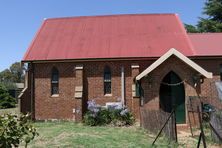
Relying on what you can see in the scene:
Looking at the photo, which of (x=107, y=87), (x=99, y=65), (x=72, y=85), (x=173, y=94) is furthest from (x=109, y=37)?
(x=173, y=94)

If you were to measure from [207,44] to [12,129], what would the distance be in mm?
23184

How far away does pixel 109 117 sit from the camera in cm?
2452

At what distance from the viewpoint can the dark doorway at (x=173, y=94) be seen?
24859 millimetres

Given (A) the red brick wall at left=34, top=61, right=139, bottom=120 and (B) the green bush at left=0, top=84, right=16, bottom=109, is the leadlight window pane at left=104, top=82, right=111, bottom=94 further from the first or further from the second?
(B) the green bush at left=0, top=84, right=16, bottom=109

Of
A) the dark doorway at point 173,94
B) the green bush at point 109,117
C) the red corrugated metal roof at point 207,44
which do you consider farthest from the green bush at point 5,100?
the dark doorway at point 173,94

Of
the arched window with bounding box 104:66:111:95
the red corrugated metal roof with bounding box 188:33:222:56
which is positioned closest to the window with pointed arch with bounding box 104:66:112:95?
the arched window with bounding box 104:66:111:95

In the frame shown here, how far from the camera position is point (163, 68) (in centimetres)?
2452

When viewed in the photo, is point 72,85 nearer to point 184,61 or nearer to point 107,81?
point 107,81

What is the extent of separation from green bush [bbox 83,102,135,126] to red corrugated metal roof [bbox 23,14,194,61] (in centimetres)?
490

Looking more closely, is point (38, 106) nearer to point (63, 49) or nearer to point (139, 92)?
point (63, 49)

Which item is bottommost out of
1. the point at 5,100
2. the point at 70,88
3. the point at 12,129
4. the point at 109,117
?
the point at 109,117

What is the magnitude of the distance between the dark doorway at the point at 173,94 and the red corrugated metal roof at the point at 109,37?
3.16m

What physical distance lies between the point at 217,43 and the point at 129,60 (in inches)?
286

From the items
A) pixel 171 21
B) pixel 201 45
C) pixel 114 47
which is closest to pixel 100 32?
pixel 114 47
